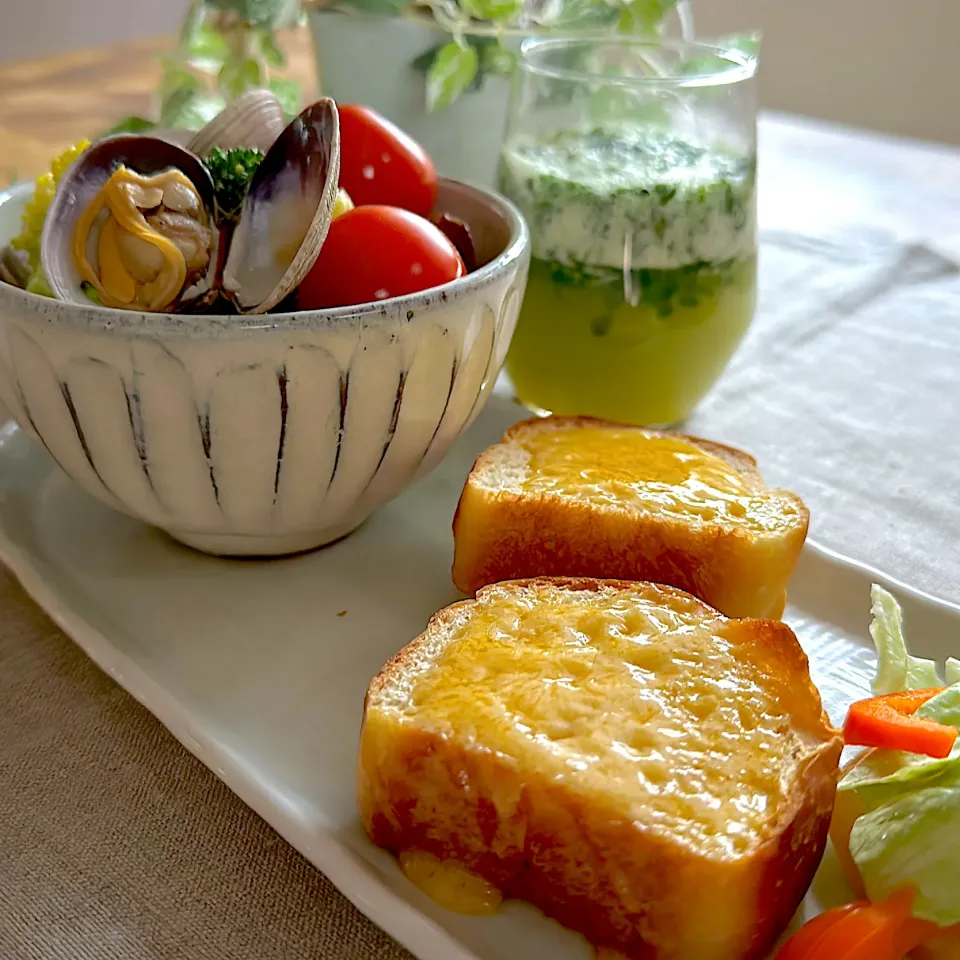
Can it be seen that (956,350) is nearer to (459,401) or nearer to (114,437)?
(459,401)

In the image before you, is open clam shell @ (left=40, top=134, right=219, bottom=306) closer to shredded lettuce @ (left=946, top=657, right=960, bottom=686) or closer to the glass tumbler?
the glass tumbler

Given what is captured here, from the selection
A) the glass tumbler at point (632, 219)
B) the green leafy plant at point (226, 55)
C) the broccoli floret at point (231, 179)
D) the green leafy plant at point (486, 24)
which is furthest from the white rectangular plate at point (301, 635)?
the green leafy plant at point (226, 55)

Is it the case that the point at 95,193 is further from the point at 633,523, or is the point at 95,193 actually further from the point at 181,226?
the point at 633,523

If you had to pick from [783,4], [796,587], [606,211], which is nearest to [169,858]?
[796,587]

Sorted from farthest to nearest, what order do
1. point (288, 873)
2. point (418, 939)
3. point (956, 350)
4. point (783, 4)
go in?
point (783, 4) → point (956, 350) → point (288, 873) → point (418, 939)

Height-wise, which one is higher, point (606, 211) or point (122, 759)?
point (606, 211)

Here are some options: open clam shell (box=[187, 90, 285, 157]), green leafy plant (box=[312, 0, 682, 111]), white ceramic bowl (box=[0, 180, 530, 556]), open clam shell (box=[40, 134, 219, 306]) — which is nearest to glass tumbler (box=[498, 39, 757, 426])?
green leafy plant (box=[312, 0, 682, 111])
